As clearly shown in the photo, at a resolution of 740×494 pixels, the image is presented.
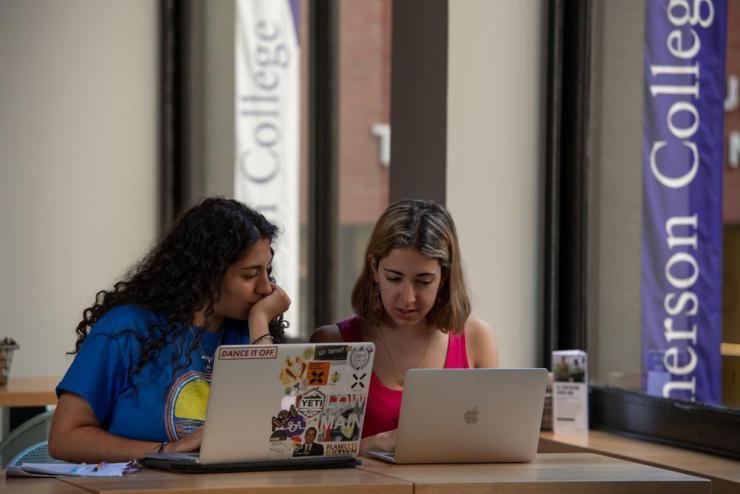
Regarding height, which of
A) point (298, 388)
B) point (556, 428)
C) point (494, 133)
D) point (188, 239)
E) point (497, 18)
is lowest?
point (556, 428)

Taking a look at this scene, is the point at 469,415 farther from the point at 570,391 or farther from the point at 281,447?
the point at 570,391

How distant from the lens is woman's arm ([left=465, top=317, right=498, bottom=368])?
3590mm

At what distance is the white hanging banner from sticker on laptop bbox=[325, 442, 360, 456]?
3098 millimetres

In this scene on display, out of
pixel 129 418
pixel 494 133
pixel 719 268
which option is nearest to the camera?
pixel 129 418

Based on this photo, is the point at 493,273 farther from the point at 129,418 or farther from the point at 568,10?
the point at 129,418

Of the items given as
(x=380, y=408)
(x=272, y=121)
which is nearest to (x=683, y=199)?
(x=380, y=408)

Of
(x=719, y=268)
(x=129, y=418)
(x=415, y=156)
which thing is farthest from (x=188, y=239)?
(x=719, y=268)

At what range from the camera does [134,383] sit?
300 centimetres

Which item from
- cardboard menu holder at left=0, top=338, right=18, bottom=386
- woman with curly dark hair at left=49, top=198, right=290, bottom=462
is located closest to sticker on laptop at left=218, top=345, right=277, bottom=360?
woman with curly dark hair at left=49, top=198, right=290, bottom=462

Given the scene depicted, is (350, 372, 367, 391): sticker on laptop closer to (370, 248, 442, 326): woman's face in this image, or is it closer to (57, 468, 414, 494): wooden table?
(57, 468, 414, 494): wooden table

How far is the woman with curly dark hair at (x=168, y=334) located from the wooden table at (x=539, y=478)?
1.59 ft

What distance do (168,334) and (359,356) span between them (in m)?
0.57

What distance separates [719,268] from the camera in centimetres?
372

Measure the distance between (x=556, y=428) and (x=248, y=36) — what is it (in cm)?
344
